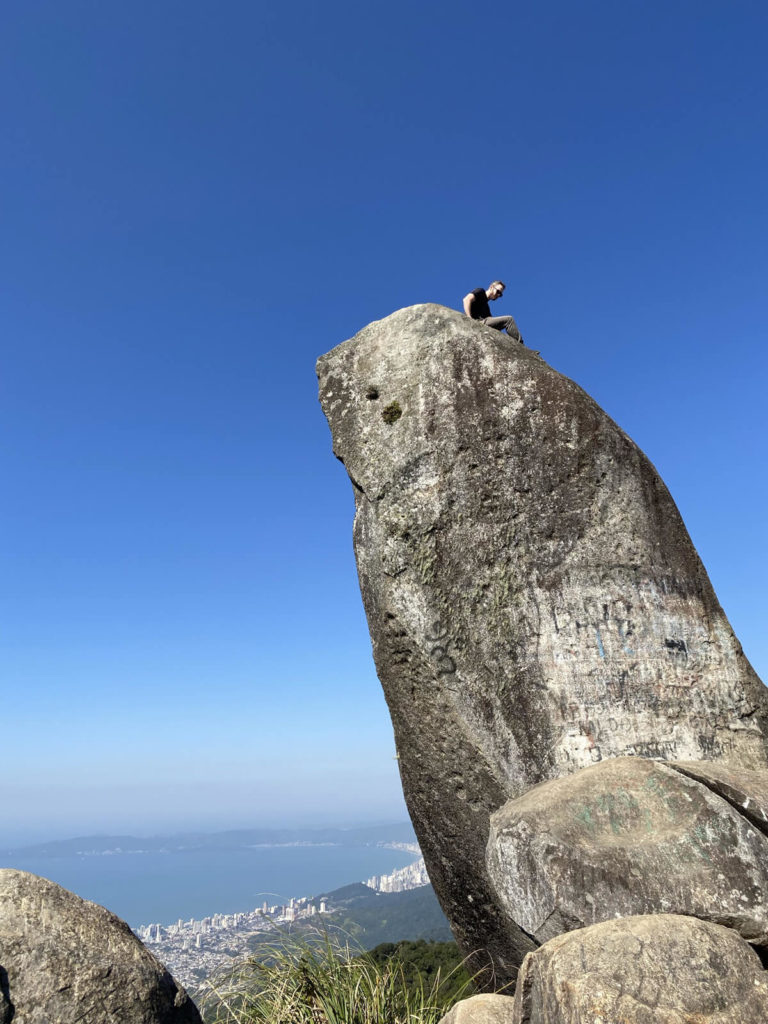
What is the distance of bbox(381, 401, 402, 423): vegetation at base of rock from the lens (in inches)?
282

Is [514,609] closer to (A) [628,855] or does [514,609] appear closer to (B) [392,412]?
(A) [628,855]

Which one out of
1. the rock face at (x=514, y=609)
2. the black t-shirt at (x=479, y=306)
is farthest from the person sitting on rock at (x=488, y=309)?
the rock face at (x=514, y=609)

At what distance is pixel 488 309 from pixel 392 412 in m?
2.25

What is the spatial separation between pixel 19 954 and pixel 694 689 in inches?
225

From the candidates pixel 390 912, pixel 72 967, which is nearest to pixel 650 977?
pixel 72 967

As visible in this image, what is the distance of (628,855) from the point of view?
13.9ft

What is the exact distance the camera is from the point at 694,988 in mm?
3150

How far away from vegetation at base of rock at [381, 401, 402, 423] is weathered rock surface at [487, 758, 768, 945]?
4.04 meters

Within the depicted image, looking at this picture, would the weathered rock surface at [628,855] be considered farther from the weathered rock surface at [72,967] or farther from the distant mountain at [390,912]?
the distant mountain at [390,912]

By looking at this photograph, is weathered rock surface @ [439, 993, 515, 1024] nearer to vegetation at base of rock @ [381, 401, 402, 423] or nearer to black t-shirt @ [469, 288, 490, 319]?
vegetation at base of rock @ [381, 401, 402, 423]

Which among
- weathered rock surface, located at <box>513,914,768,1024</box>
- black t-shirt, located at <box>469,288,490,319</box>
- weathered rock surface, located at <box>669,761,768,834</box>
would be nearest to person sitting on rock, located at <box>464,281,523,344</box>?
black t-shirt, located at <box>469,288,490,319</box>

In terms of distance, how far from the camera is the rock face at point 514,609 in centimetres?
Answer: 587

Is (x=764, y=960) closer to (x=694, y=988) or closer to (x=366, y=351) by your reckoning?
(x=694, y=988)

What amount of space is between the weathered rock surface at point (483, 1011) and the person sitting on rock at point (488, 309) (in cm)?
657
